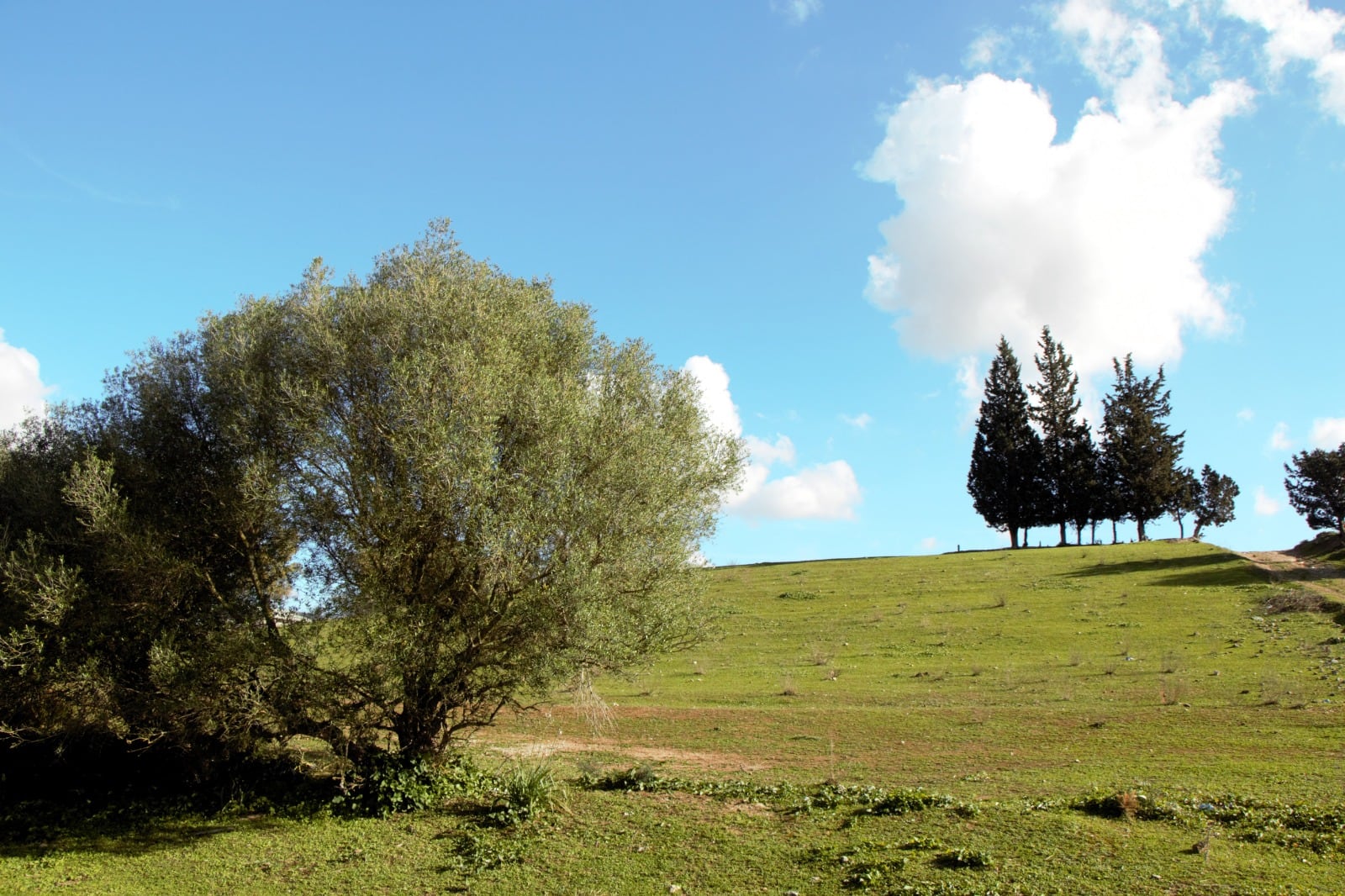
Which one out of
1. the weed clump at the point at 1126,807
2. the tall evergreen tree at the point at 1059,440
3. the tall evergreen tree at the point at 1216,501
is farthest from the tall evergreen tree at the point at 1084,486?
the weed clump at the point at 1126,807

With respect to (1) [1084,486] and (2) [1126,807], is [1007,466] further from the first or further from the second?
(2) [1126,807]

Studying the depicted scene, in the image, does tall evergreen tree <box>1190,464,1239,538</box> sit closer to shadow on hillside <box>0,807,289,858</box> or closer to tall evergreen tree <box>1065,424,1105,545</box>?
tall evergreen tree <box>1065,424,1105,545</box>

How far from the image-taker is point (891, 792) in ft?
43.9

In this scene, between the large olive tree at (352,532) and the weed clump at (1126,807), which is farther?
the large olive tree at (352,532)

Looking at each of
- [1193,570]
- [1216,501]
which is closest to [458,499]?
[1193,570]

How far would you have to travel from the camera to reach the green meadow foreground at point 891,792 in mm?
10617

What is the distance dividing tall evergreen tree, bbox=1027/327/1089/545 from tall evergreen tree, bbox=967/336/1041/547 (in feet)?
3.33

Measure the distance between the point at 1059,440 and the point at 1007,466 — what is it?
226 inches

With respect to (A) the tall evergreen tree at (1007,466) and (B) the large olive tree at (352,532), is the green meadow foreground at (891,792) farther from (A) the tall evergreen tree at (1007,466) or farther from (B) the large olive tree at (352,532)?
(A) the tall evergreen tree at (1007,466)

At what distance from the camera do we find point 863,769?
651 inches

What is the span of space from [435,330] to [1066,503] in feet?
223

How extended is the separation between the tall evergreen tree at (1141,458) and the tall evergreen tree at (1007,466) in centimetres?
639

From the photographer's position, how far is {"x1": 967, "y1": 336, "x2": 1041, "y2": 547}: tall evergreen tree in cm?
7012

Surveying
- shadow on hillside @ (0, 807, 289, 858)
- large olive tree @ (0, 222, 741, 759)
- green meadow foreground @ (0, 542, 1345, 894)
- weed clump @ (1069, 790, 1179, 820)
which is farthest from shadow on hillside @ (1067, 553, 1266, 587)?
shadow on hillside @ (0, 807, 289, 858)
